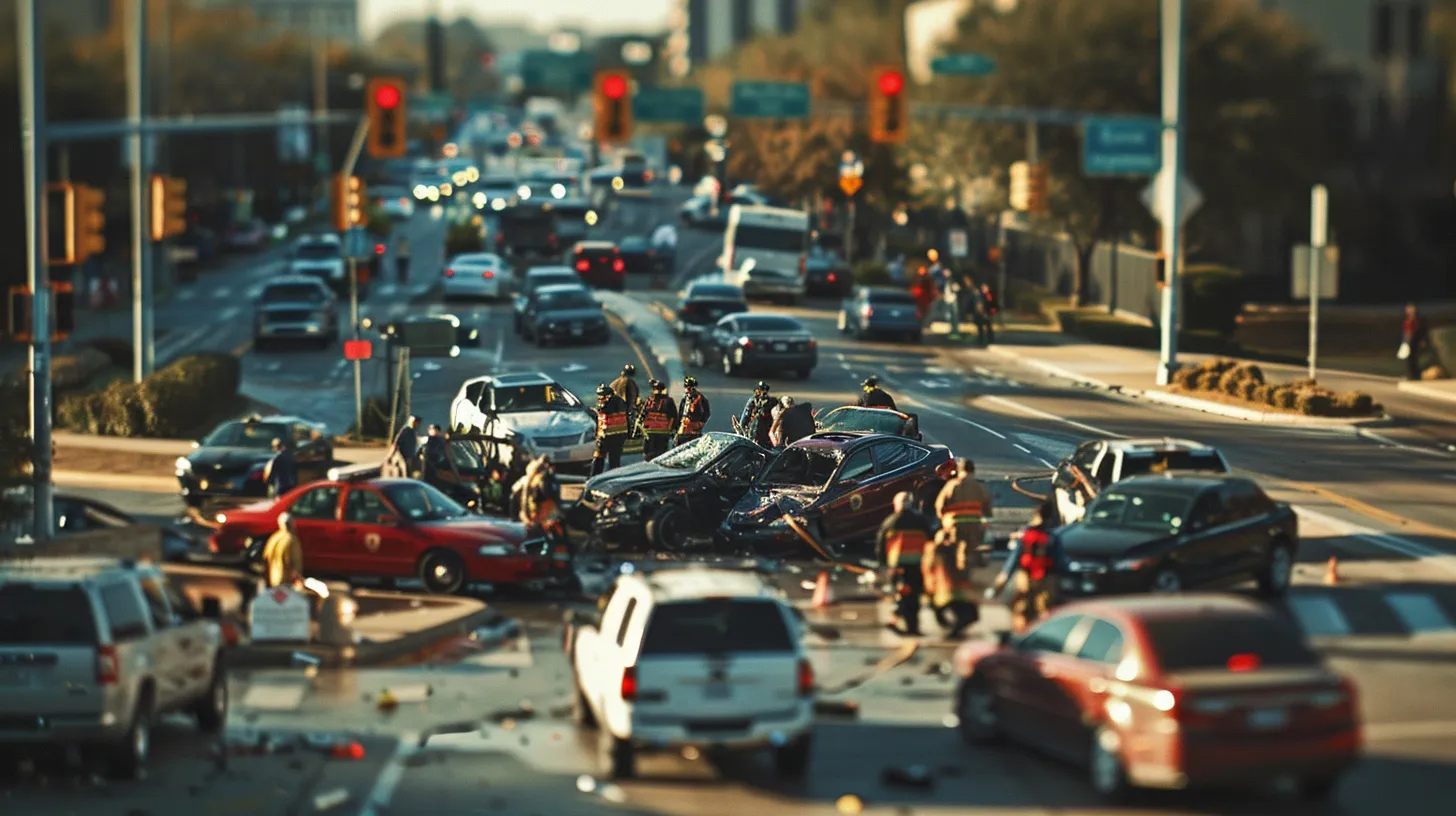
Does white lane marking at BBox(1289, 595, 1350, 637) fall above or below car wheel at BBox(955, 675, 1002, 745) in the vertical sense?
below

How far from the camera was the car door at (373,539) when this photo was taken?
25453mm

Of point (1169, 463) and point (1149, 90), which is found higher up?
point (1149, 90)

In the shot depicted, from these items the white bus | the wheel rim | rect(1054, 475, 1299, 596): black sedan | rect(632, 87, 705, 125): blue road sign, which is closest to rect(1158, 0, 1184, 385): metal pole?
the white bus

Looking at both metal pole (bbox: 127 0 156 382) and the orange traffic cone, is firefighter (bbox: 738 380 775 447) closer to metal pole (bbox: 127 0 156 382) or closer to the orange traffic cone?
the orange traffic cone

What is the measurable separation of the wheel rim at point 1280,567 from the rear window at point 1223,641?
8916 millimetres

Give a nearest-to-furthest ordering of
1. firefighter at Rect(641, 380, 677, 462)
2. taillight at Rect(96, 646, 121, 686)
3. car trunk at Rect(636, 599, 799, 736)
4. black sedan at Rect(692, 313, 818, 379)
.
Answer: car trunk at Rect(636, 599, 799, 736)
taillight at Rect(96, 646, 121, 686)
firefighter at Rect(641, 380, 677, 462)
black sedan at Rect(692, 313, 818, 379)

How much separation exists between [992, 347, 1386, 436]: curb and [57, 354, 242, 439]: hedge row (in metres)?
19.4

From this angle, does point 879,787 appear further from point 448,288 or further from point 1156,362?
point 448,288

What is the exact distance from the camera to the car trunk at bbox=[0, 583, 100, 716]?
16.5 meters

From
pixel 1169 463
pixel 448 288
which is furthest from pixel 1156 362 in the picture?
pixel 1169 463

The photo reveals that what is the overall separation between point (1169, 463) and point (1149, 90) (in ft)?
154

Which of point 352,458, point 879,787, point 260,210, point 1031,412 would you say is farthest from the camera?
point 260,210

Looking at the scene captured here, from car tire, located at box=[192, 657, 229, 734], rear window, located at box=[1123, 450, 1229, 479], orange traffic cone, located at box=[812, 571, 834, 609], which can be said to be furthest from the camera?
rear window, located at box=[1123, 450, 1229, 479]

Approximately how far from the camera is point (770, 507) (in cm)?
2778
